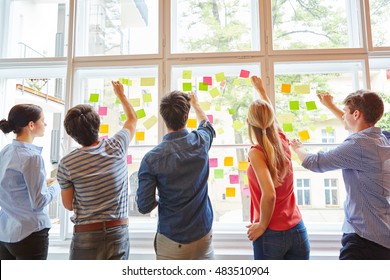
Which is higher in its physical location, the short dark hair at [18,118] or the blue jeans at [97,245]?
the short dark hair at [18,118]

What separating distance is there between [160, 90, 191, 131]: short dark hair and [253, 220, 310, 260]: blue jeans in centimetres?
71

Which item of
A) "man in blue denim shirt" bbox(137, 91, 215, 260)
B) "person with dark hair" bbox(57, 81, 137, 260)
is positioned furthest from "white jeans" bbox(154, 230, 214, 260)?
"person with dark hair" bbox(57, 81, 137, 260)

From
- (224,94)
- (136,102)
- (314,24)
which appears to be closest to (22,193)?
(136,102)

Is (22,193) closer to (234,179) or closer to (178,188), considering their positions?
(178,188)

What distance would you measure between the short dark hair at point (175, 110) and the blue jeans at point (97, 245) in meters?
0.62

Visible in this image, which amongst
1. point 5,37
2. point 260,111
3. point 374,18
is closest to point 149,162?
point 260,111

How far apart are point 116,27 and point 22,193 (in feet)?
Answer: 4.94

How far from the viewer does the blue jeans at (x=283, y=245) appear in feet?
4.51

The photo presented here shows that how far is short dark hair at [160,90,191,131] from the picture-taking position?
1382mm

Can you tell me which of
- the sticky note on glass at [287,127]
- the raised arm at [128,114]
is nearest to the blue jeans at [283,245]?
the sticky note on glass at [287,127]

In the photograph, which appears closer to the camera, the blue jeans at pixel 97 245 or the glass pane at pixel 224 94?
the blue jeans at pixel 97 245

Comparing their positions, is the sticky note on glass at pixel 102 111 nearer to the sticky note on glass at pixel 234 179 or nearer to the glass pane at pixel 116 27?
the glass pane at pixel 116 27

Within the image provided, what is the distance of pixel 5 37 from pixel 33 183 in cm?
158
